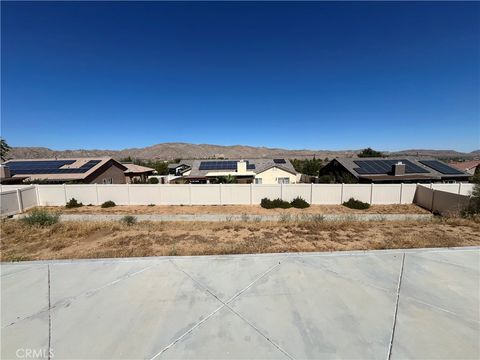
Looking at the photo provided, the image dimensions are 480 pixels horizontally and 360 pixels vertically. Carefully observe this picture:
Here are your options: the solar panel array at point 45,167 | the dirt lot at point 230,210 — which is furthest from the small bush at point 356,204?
the solar panel array at point 45,167

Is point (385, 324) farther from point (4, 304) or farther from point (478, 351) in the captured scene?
point (4, 304)

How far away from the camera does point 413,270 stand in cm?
416

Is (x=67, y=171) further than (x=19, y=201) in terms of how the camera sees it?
Yes

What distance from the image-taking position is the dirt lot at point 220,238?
6.38 metres

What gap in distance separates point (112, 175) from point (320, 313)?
30408 millimetres

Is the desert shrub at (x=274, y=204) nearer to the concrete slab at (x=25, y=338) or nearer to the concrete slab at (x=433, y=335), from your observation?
the concrete slab at (x=433, y=335)

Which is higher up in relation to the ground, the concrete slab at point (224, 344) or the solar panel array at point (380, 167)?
the solar panel array at point (380, 167)

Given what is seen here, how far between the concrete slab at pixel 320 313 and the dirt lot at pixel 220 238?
2274 mm

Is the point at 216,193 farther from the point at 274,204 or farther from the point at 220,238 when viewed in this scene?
the point at 220,238

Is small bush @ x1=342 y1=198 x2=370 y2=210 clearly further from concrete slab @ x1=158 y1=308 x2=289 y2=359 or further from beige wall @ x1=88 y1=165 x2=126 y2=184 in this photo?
beige wall @ x1=88 y1=165 x2=126 y2=184

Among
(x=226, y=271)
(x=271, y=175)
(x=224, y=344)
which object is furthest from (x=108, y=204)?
(x=224, y=344)

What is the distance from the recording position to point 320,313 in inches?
118

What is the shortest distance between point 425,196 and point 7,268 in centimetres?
2341

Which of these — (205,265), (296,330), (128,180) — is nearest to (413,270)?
(296,330)
